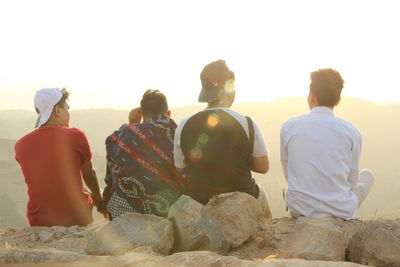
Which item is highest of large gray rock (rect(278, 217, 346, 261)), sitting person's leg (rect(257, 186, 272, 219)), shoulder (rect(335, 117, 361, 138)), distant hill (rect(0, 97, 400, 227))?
shoulder (rect(335, 117, 361, 138))

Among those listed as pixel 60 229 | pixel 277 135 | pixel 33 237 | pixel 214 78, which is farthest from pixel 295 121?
pixel 277 135

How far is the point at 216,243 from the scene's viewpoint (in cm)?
251

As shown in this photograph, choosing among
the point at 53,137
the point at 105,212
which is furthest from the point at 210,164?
the point at 53,137

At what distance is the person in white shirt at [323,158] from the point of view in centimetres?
314

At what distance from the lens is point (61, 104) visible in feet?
12.3

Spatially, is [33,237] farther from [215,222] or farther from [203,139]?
[215,222]

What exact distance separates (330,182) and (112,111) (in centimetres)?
4637

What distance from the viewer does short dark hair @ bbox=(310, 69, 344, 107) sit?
3.23 m

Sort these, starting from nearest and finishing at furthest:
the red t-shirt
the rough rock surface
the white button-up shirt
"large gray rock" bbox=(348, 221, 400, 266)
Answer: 1. the rough rock surface
2. "large gray rock" bbox=(348, 221, 400, 266)
3. the white button-up shirt
4. the red t-shirt

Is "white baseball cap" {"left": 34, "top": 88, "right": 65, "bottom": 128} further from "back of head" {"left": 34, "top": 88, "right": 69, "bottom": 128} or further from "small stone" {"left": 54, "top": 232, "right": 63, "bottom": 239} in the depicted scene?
"small stone" {"left": 54, "top": 232, "right": 63, "bottom": 239}

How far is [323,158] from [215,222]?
3.28 ft

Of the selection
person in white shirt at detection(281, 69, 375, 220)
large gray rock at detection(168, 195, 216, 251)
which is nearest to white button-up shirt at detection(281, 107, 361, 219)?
person in white shirt at detection(281, 69, 375, 220)

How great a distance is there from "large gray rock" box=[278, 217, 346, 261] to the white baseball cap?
2.24 meters

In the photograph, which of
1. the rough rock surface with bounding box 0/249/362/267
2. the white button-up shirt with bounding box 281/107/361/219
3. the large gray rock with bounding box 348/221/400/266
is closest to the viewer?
the rough rock surface with bounding box 0/249/362/267
